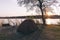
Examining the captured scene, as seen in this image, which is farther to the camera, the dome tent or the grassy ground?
the dome tent

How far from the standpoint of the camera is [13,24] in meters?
10.9

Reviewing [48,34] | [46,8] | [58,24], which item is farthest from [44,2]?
[48,34]

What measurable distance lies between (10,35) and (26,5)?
288 centimetres

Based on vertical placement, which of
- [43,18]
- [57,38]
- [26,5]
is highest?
[26,5]

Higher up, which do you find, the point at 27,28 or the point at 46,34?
the point at 27,28

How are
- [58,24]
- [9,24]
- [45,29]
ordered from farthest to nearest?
[9,24] → [58,24] → [45,29]

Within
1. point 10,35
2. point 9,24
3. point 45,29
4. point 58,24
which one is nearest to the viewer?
point 10,35

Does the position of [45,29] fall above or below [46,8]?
below

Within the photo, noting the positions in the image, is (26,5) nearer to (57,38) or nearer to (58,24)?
(58,24)

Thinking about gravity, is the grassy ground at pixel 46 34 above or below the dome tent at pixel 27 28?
below

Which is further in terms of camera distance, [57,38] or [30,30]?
[30,30]

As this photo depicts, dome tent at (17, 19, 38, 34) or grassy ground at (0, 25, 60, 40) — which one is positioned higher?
dome tent at (17, 19, 38, 34)

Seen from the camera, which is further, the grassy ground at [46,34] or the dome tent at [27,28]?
the dome tent at [27,28]

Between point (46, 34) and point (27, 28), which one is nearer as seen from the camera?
point (46, 34)
